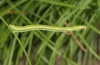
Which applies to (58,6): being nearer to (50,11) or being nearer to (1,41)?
(50,11)

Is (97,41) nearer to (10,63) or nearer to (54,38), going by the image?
(54,38)

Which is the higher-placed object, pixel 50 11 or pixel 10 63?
pixel 50 11

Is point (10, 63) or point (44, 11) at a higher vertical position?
point (44, 11)


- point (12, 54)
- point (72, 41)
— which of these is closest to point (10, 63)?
point (12, 54)

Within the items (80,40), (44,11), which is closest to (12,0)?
(44,11)

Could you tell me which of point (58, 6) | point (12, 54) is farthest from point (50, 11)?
point (12, 54)
